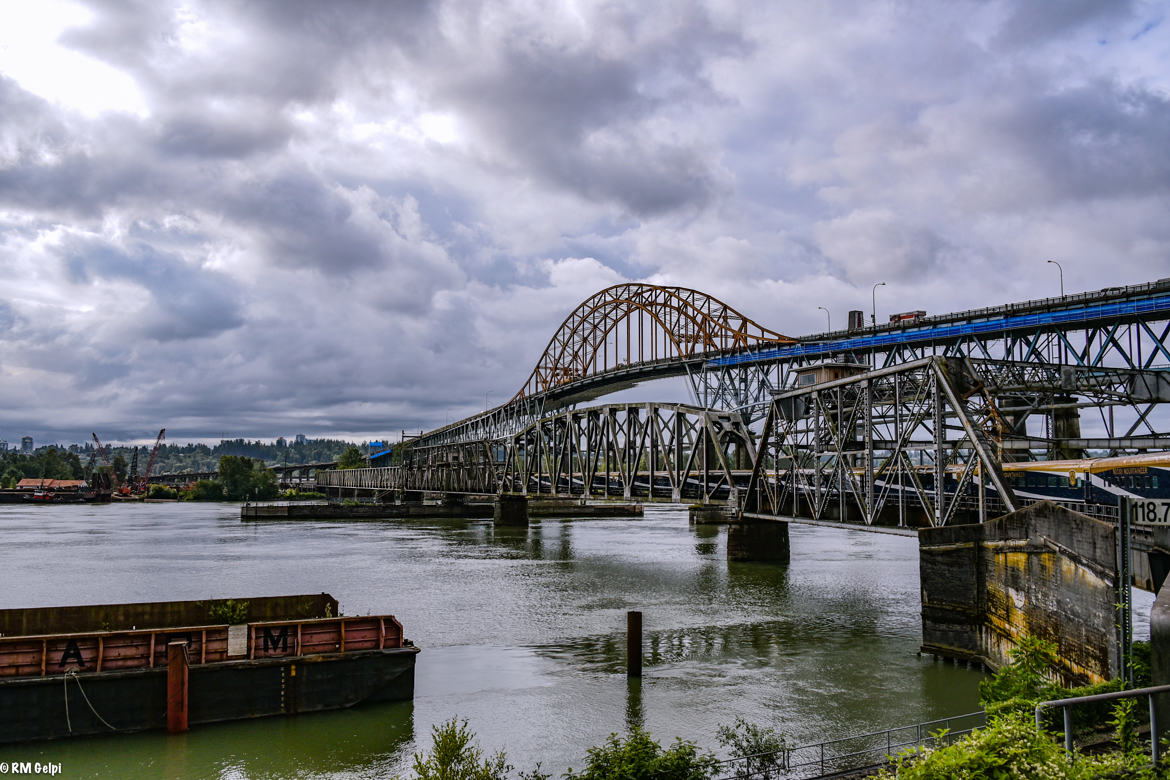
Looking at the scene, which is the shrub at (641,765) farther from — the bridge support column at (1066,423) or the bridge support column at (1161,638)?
the bridge support column at (1066,423)

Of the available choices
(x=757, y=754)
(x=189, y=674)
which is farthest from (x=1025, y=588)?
(x=189, y=674)

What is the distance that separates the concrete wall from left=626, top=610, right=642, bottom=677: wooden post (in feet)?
39.0

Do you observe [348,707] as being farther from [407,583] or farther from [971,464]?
[407,583]

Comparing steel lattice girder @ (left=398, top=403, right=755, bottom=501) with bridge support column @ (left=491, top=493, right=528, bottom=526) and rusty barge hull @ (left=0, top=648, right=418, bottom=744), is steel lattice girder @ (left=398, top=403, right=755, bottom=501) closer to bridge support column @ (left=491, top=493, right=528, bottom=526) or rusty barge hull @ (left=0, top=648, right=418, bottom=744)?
bridge support column @ (left=491, top=493, right=528, bottom=526)

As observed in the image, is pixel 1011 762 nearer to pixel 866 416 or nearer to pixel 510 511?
pixel 866 416

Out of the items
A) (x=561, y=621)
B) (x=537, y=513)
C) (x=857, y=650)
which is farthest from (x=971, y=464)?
(x=537, y=513)

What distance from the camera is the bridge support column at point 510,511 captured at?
4786 inches

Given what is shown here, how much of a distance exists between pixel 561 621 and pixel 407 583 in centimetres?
1897

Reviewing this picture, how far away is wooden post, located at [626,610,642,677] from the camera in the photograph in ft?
98.4

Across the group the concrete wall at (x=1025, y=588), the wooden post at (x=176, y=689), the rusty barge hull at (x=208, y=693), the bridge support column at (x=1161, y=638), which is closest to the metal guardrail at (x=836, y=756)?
the concrete wall at (x=1025, y=588)

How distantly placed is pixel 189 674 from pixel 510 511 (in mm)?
98690

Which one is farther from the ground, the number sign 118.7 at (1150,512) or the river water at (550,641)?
the number sign 118.7 at (1150,512)

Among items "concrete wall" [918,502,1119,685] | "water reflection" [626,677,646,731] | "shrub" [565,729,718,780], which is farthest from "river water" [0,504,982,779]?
"shrub" [565,729,718,780]

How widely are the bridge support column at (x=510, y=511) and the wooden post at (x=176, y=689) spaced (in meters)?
97.8
